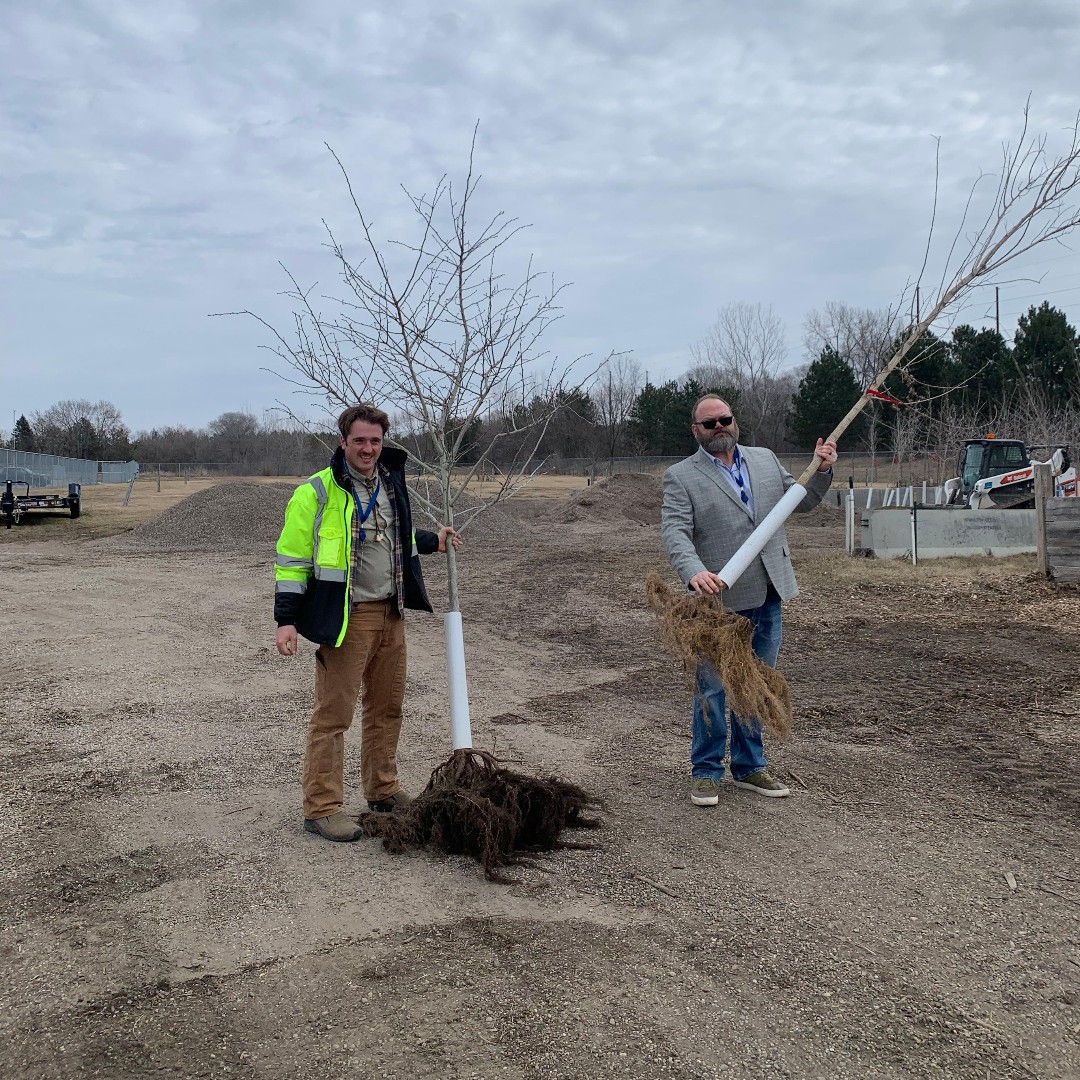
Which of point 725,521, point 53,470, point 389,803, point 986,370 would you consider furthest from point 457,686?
point 53,470

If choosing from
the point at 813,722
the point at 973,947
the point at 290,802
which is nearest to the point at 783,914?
the point at 973,947

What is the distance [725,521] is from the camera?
16.1 ft

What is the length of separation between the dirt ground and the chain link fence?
28151mm

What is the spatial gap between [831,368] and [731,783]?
47.2m

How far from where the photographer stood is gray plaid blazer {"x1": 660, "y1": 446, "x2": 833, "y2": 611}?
4.83 meters

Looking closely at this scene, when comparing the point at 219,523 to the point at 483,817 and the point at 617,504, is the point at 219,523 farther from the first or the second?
the point at 483,817

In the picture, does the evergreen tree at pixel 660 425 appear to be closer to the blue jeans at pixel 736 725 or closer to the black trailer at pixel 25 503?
the black trailer at pixel 25 503

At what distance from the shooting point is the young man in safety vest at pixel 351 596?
4.32m

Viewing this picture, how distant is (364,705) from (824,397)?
48.0 m

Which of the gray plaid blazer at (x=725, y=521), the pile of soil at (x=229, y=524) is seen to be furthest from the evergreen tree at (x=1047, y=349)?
the gray plaid blazer at (x=725, y=521)

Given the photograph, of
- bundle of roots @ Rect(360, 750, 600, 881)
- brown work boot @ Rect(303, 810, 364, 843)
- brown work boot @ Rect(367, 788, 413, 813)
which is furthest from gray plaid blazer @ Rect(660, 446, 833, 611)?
brown work boot @ Rect(303, 810, 364, 843)

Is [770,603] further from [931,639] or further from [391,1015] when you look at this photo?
[931,639]

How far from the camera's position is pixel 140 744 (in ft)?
21.1

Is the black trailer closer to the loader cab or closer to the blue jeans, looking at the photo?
the loader cab
